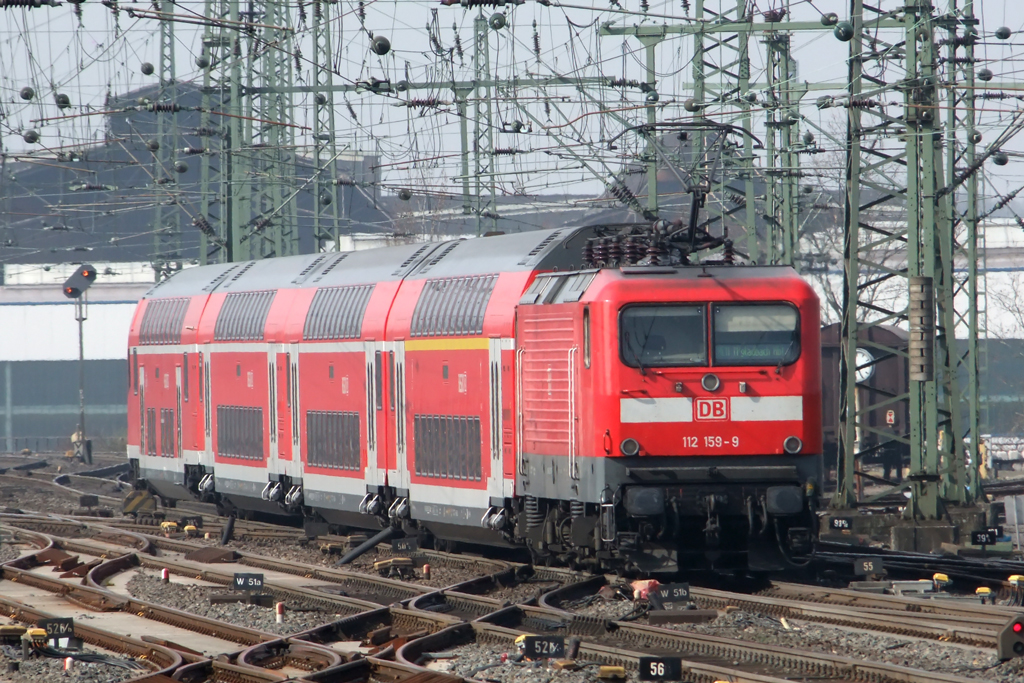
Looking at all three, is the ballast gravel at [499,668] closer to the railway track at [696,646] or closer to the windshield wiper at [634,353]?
the railway track at [696,646]

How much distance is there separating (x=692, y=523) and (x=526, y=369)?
2.43m

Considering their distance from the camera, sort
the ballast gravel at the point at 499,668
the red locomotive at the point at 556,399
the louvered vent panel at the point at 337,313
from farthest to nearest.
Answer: the louvered vent panel at the point at 337,313
the red locomotive at the point at 556,399
the ballast gravel at the point at 499,668

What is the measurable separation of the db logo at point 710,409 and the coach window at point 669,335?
1.20 feet

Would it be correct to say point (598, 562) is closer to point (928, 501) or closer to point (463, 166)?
point (928, 501)

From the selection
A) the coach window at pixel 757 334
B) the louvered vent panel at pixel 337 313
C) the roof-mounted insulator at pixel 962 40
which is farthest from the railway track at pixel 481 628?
the roof-mounted insulator at pixel 962 40

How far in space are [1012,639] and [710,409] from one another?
4.62 metres

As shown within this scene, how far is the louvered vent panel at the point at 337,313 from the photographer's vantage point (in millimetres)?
20203

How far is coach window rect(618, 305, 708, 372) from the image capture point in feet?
47.9

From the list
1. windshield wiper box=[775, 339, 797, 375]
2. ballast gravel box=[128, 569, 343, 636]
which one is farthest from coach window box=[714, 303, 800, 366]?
ballast gravel box=[128, 569, 343, 636]

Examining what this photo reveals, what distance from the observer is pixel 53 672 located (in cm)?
1157

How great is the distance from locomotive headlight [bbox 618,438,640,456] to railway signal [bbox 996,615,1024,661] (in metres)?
4.59

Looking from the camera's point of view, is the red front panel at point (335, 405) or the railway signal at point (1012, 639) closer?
the railway signal at point (1012, 639)

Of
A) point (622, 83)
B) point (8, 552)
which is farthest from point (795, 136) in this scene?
point (8, 552)

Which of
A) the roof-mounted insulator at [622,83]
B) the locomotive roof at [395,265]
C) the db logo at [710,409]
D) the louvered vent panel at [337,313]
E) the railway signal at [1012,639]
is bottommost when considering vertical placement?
the railway signal at [1012,639]
